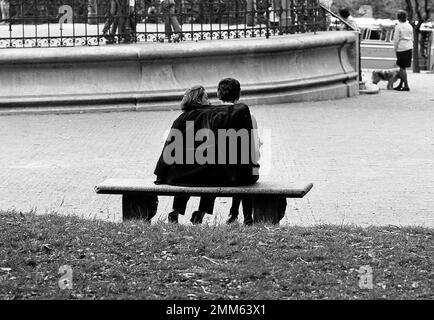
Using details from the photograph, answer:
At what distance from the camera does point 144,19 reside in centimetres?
1811

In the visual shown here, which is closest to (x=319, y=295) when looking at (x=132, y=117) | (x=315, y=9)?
(x=132, y=117)

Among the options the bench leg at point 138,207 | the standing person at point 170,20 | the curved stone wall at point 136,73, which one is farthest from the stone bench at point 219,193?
the standing person at point 170,20

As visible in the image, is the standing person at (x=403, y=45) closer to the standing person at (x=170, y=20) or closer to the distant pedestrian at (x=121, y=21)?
the standing person at (x=170, y=20)

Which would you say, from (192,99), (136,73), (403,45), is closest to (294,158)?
(192,99)

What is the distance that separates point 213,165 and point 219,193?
0.30m

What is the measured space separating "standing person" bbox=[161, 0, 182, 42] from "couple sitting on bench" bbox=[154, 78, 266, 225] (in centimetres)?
863

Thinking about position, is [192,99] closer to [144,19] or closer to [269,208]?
[269,208]

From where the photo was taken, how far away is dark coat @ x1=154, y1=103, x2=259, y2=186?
30.2 ft

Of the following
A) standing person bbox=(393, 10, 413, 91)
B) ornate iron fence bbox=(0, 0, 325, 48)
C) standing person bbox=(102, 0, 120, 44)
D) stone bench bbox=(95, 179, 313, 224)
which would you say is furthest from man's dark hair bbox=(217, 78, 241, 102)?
standing person bbox=(393, 10, 413, 91)

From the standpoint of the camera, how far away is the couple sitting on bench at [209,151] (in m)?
9.21

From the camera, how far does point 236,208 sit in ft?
31.1

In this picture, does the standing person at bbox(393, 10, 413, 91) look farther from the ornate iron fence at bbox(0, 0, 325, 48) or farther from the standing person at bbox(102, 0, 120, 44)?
the standing person at bbox(102, 0, 120, 44)
